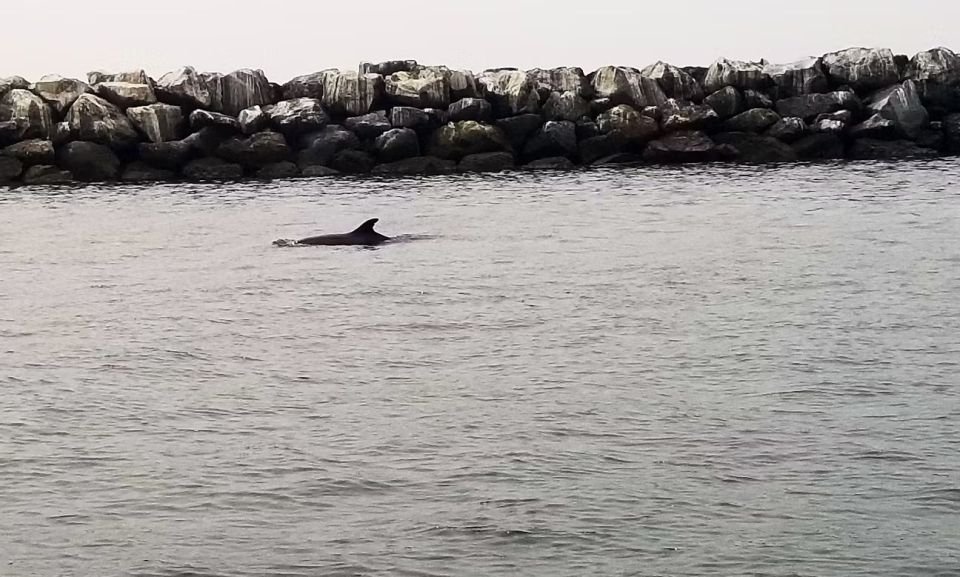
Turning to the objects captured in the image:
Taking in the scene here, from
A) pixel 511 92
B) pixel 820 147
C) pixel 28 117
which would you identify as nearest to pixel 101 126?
pixel 28 117

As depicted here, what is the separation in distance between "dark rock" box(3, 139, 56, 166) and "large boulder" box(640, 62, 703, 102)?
601 inches

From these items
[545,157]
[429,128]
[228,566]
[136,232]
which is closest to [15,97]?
[429,128]

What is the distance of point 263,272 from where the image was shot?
51.9 ft

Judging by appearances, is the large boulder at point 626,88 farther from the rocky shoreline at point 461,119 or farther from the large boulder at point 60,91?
the large boulder at point 60,91

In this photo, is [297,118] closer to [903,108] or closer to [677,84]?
[677,84]

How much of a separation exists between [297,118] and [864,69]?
14.7 meters

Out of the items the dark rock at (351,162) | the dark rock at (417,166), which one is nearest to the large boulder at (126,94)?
the dark rock at (351,162)

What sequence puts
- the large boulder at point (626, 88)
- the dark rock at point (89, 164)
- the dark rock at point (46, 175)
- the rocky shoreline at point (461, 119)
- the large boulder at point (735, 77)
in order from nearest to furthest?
the dark rock at point (46, 175), the dark rock at point (89, 164), the rocky shoreline at point (461, 119), the large boulder at point (626, 88), the large boulder at point (735, 77)

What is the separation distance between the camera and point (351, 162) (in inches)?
1307

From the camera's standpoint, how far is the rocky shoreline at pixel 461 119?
3288cm

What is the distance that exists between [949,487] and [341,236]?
12.2 metres

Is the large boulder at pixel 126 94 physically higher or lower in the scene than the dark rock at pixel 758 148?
higher

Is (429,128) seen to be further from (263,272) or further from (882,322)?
(882,322)

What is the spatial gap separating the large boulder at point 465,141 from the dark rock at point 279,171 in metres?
3.28
